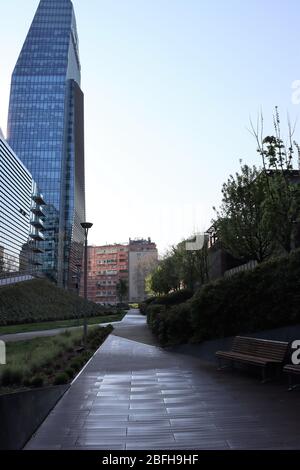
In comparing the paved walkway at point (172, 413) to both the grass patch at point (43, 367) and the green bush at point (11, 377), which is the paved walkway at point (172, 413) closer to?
the grass patch at point (43, 367)

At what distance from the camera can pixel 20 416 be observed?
239 inches

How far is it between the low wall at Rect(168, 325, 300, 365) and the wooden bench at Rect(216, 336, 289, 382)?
53 cm

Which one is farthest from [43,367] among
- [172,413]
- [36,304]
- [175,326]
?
[36,304]

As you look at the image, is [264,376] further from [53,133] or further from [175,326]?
[53,133]

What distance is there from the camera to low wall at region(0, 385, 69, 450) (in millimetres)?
5508

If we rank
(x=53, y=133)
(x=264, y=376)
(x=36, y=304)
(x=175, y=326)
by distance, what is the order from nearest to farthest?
1. (x=264, y=376)
2. (x=175, y=326)
3. (x=36, y=304)
4. (x=53, y=133)

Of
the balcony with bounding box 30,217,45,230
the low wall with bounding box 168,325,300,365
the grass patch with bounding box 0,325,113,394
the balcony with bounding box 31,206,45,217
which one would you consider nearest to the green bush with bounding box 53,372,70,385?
the grass patch with bounding box 0,325,113,394

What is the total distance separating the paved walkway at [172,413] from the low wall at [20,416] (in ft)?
0.47

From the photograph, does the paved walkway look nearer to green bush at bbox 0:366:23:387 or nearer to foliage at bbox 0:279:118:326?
green bush at bbox 0:366:23:387

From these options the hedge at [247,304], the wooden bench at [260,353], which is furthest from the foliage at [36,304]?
the wooden bench at [260,353]

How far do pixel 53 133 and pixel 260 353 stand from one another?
425 ft

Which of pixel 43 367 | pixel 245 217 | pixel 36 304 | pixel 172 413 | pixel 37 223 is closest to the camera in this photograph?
pixel 172 413

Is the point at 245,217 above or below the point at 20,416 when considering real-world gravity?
above
